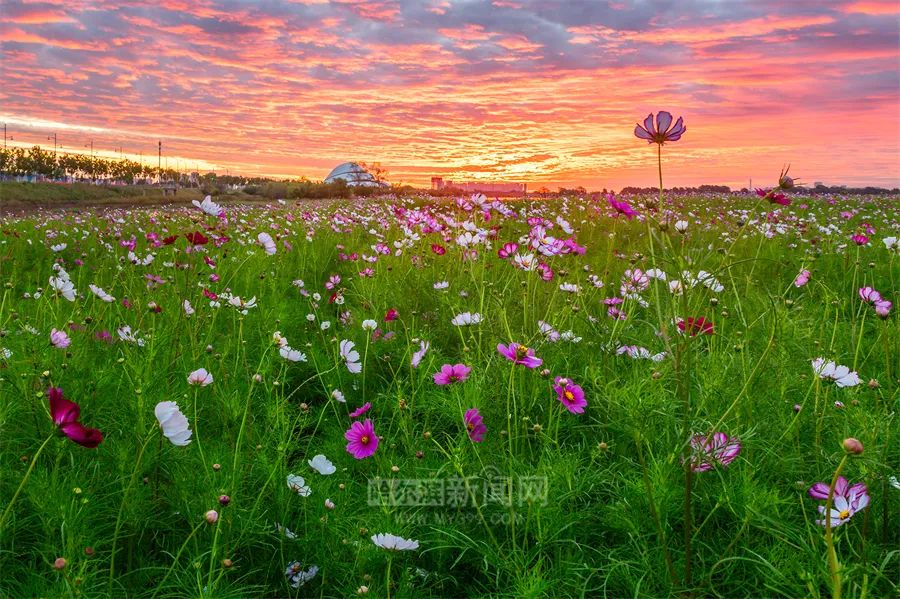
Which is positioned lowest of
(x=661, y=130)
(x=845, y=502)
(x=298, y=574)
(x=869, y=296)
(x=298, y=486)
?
(x=298, y=574)

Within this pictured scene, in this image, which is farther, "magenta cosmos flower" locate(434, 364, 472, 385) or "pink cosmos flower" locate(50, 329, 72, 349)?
"pink cosmos flower" locate(50, 329, 72, 349)

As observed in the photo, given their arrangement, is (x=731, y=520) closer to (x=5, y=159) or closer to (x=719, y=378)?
(x=719, y=378)

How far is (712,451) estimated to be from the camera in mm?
1216

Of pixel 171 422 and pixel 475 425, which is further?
pixel 475 425

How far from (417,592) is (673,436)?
0.81 m

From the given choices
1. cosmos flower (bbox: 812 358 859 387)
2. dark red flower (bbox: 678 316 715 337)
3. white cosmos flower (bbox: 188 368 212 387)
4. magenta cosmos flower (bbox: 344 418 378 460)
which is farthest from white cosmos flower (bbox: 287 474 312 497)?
cosmos flower (bbox: 812 358 859 387)

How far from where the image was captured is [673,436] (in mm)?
1573

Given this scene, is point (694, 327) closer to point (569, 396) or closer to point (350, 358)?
point (569, 396)

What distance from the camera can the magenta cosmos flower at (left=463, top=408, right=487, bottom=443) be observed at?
1509 millimetres

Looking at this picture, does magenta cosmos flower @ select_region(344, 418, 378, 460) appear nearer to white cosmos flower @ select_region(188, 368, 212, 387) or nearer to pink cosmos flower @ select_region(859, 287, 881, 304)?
white cosmos flower @ select_region(188, 368, 212, 387)

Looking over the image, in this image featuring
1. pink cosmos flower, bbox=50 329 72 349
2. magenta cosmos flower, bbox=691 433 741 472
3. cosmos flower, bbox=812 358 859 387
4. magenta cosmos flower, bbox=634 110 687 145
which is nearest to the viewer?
magenta cosmos flower, bbox=691 433 741 472

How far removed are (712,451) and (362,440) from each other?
87cm

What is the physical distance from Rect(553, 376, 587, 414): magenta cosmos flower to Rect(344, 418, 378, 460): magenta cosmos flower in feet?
1.68

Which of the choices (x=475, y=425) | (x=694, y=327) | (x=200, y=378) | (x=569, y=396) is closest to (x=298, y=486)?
(x=200, y=378)
